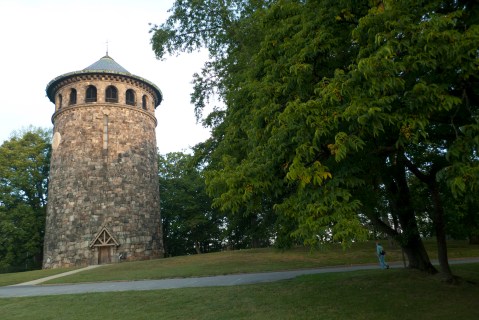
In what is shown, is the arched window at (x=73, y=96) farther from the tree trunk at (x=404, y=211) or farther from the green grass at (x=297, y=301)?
the tree trunk at (x=404, y=211)

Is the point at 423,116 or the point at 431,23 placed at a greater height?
the point at 431,23

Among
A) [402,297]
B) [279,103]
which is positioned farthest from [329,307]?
[279,103]

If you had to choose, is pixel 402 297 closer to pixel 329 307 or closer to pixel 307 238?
pixel 329 307

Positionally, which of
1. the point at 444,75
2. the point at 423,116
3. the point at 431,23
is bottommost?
the point at 423,116

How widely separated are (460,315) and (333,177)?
4684 mm

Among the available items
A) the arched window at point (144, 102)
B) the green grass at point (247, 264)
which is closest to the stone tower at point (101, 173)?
the arched window at point (144, 102)

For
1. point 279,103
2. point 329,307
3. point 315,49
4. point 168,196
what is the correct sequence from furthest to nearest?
point 168,196 → point 329,307 → point 279,103 → point 315,49

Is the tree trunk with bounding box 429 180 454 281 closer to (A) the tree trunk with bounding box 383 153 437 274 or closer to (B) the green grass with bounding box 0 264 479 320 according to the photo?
(B) the green grass with bounding box 0 264 479 320

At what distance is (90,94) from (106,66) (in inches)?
105

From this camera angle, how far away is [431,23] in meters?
5.03

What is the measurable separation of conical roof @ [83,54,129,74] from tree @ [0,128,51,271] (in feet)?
35.1

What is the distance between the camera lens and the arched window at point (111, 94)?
1192 inches

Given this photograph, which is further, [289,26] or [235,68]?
[235,68]

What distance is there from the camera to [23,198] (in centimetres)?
3516
